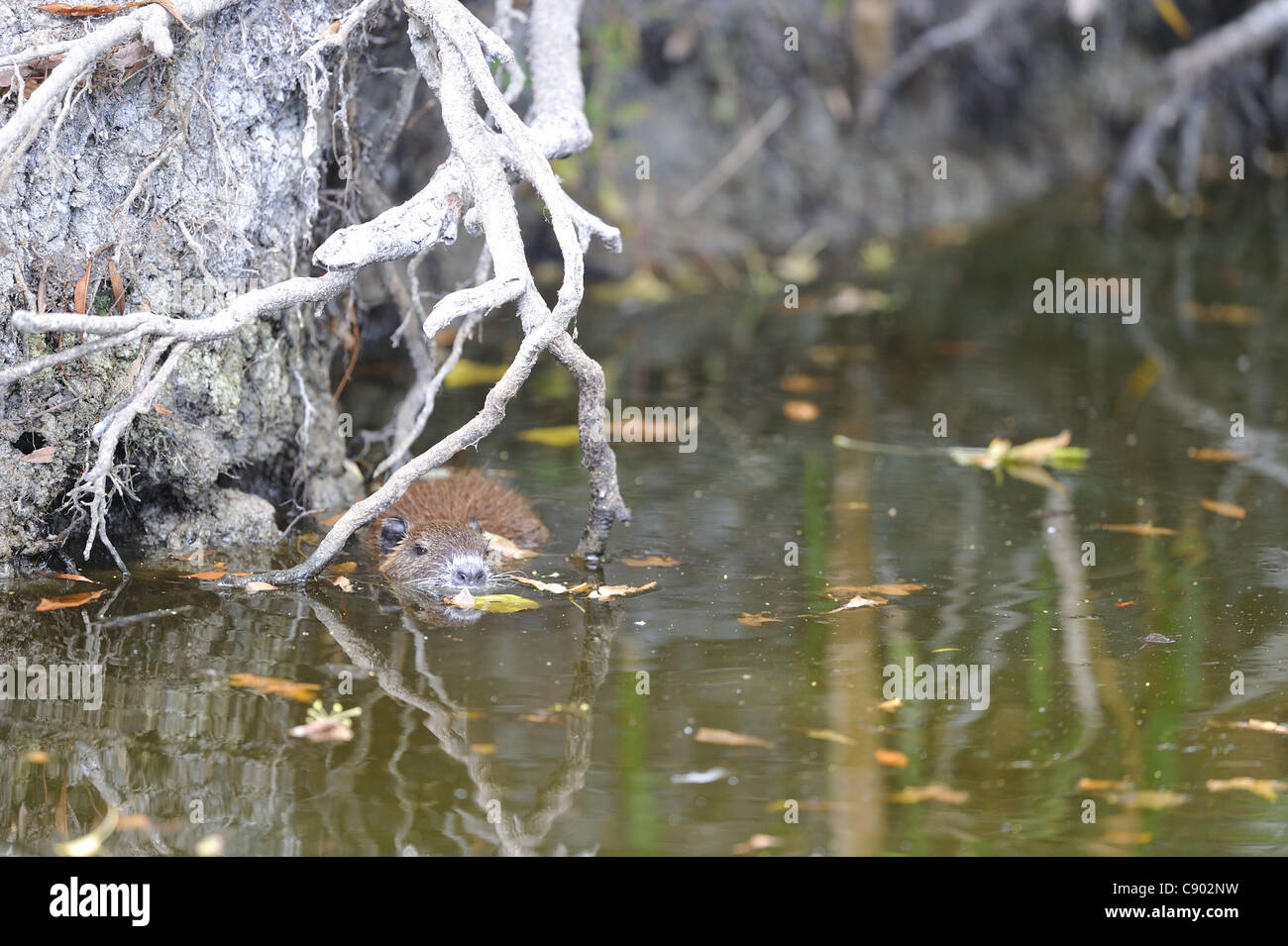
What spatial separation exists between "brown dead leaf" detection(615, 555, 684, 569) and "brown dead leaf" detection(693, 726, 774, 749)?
137cm

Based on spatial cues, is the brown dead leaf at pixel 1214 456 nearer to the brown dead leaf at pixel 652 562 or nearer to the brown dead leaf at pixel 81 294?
the brown dead leaf at pixel 652 562

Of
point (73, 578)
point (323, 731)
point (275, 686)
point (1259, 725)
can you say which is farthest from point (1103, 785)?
point (73, 578)

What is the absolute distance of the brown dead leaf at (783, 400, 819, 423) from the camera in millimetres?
7461

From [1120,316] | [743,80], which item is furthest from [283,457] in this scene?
[743,80]

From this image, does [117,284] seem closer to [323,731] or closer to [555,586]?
[555,586]

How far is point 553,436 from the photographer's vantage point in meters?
7.00

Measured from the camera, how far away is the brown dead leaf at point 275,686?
13.6 feet

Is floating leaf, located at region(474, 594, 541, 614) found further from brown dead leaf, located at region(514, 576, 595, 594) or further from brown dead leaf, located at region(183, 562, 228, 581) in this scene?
brown dead leaf, located at region(183, 562, 228, 581)

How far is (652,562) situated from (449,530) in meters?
0.73

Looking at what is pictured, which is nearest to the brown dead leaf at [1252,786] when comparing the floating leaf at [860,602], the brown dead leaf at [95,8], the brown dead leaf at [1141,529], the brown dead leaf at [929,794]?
the brown dead leaf at [929,794]

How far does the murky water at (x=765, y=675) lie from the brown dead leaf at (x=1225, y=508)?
50 mm

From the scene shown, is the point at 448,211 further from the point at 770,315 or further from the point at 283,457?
the point at 770,315
